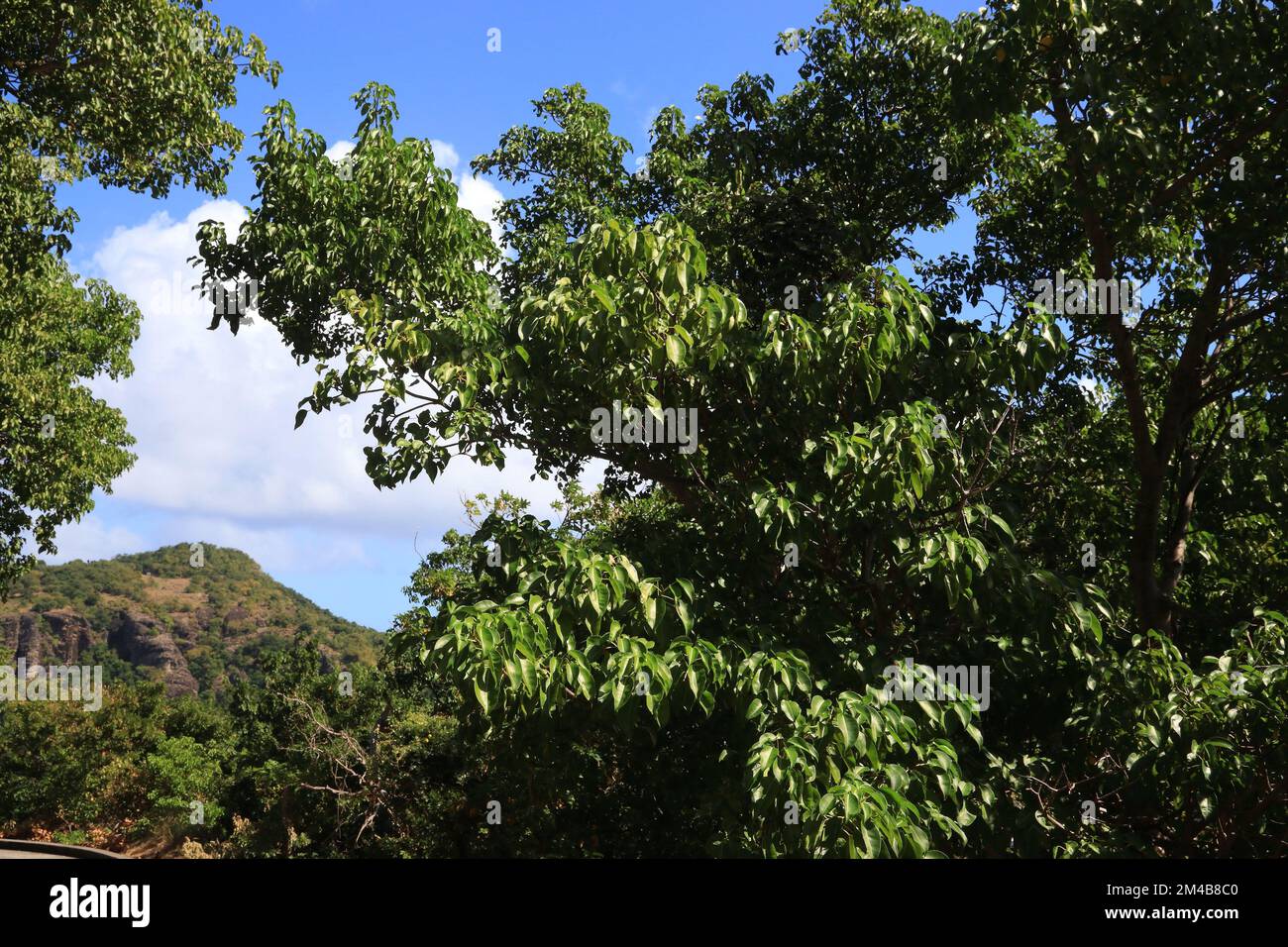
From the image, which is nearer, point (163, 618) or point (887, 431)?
point (887, 431)

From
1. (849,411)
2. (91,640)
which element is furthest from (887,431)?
(91,640)

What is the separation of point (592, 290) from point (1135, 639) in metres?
3.69

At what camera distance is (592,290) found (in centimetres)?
583

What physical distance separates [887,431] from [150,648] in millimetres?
71815

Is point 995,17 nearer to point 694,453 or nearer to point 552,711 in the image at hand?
point 694,453

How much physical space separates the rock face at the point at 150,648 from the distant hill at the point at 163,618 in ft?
0.21

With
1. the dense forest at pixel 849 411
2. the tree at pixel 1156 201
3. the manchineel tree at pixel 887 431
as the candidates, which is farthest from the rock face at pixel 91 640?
the tree at pixel 1156 201

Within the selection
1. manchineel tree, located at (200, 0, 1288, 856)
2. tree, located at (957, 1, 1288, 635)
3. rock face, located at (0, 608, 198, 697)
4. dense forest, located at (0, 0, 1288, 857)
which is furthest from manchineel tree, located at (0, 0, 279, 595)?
rock face, located at (0, 608, 198, 697)

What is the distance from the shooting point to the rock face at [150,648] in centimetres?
6569

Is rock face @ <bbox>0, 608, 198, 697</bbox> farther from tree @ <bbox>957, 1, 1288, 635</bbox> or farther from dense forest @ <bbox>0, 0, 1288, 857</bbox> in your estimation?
tree @ <bbox>957, 1, 1288, 635</bbox>

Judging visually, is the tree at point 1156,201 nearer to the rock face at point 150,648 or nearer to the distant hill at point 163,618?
the distant hill at point 163,618

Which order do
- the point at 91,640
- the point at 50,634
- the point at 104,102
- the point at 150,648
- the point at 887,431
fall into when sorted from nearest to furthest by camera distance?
the point at 887,431
the point at 104,102
the point at 50,634
the point at 150,648
the point at 91,640

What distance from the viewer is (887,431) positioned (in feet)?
18.2

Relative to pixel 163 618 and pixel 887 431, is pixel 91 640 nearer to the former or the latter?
pixel 163 618
